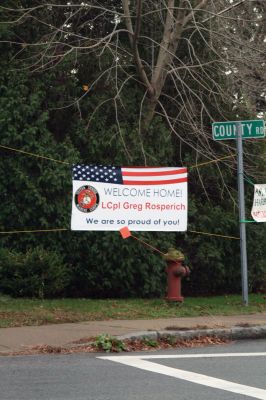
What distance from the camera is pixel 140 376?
26.3 ft

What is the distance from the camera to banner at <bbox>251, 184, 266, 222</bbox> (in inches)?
564

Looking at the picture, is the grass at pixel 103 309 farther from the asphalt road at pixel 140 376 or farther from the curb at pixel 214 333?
the asphalt road at pixel 140 376

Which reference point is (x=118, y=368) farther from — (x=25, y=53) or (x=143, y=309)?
(x=25, y=53)

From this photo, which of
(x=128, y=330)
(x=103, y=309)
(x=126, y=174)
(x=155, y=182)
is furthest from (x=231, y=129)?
(x=128, y=330)

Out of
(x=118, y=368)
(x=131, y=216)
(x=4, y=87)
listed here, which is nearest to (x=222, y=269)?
(x=131, y=216)

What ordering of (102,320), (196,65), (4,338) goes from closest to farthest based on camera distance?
(4,338) → (102,320) → (196,65)

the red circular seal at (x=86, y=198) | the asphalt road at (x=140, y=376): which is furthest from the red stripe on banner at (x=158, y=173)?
the asphalt road at (x=140, y=376)

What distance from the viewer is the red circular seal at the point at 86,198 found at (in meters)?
13.6

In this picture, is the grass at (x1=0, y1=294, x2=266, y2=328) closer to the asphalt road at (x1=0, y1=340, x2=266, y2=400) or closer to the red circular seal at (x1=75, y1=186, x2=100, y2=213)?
the red circular seal at (x1=75, y1=186, x2=100, y2=213)

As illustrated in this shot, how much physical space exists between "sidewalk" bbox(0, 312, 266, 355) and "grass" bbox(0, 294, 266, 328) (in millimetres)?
437

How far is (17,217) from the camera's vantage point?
14.6 metres

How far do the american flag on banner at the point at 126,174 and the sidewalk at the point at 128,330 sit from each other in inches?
119

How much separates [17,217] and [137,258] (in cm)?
258

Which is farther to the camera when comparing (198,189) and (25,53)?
(198,189)
